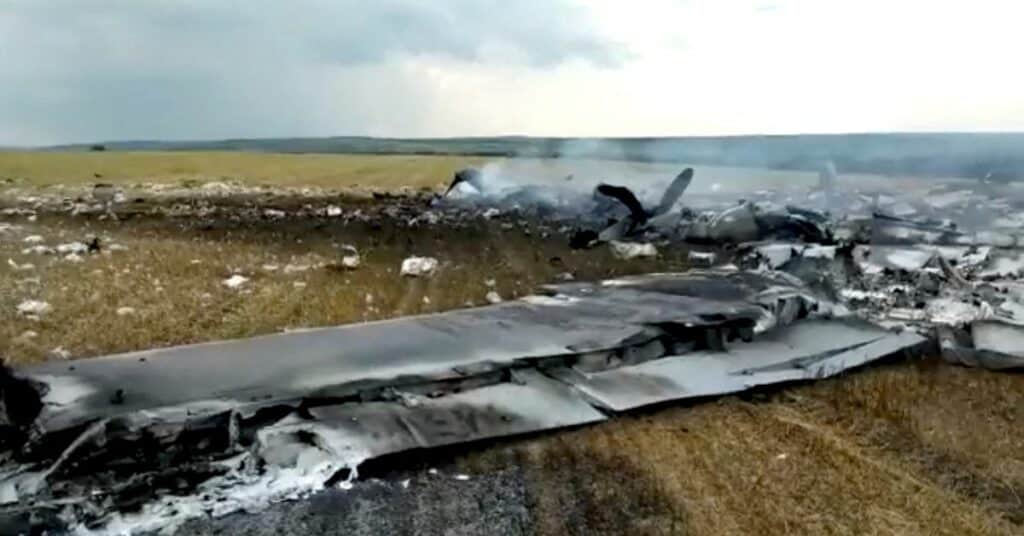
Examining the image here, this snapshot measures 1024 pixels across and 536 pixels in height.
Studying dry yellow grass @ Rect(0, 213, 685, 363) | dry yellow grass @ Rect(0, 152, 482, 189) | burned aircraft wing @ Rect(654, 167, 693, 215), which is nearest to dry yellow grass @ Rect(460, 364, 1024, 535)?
dry yellow grass @ Rect(0, 213, 685, 363)

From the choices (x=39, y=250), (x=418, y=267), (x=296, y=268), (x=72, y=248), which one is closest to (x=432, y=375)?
(x=418, y=267)

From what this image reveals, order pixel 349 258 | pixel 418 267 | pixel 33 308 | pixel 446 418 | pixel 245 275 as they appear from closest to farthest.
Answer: pixel 446 418 → pixel 33 308 → pixel 245 275 → pixel 418 267 → pixel 349 258

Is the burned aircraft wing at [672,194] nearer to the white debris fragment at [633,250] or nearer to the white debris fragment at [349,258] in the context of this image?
the white debris fragment at [633,250]

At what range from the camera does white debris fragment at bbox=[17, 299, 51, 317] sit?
540 cm

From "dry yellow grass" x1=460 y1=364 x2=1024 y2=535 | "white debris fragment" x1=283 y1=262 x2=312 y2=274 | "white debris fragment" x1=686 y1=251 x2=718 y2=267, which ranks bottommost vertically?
"dry yellow grass" x1=460 y1=364 x2=1024 y2=535

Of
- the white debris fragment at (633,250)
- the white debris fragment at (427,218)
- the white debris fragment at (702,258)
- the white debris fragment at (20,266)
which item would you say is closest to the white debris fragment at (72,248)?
the white debris fragment at (20,266)

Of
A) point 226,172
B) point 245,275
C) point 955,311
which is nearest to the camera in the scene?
point 955,311

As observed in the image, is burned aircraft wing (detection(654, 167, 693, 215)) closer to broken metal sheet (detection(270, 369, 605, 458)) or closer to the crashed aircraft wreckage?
the crashed aircraft wreckage

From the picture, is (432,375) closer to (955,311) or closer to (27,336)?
(27,336)

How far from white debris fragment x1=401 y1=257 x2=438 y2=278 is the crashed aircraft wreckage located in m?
1.76

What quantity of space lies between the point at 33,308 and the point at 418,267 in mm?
2779

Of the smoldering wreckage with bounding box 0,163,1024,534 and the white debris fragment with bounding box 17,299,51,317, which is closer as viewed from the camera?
the smoldering wreckage with bounding box 0,163,1024,534

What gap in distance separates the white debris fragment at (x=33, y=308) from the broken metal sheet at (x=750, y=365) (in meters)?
3.34

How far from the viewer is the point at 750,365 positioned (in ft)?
14.3
